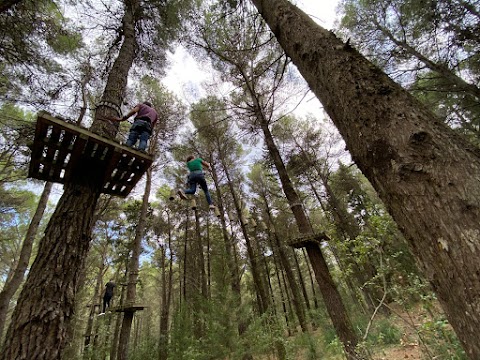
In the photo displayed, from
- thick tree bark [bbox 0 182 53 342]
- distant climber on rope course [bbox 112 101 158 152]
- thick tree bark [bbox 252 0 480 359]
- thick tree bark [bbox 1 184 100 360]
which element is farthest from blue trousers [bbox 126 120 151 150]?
thick tree bark [bbox 0 182 53 342]

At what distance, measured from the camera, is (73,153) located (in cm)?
310

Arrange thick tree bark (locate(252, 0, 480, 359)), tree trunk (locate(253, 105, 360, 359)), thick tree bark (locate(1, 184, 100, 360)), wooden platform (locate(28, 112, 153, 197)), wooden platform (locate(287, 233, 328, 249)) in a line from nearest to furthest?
1. thick tree bark (locate(252, 0, 480, 359))
2. thick tree bark (locate(1, 184, 100, 360))
3. wooden platform (locate(28, 112, 153, 197))
4. tree trunk (locate(253, 105, 360, 359))
5. wooden platform (locate(287, 233, 328, 249))

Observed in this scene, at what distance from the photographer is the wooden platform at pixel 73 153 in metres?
2.84

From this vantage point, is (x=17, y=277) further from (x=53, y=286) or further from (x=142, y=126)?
(x=142, y=126)

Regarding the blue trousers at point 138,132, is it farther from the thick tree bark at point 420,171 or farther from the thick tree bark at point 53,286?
the thick tree bark at point 420,171

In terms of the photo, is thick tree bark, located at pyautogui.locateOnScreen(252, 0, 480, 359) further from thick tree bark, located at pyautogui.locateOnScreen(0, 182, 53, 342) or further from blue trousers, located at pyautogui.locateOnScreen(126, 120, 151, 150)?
thick tree bark, located at pyautogui.locateOnScreen(0, 182, 53, 342)

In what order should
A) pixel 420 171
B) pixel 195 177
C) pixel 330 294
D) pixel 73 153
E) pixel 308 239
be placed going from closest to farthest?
1. pixel 420 171
2. pixel 73 153
3. pixel 330 294
4. pixel 308 239
5. pixel 195 177

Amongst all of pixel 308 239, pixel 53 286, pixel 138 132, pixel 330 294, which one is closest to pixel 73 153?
pixel 138 132

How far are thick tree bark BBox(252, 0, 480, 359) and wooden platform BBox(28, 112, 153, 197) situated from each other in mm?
2605

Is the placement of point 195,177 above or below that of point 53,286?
above

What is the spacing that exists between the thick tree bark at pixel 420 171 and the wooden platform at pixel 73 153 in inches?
103

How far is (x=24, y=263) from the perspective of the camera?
6.70 metres

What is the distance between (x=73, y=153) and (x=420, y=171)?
352 centimetres

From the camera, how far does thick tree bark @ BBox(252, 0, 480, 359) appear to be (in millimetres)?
852
